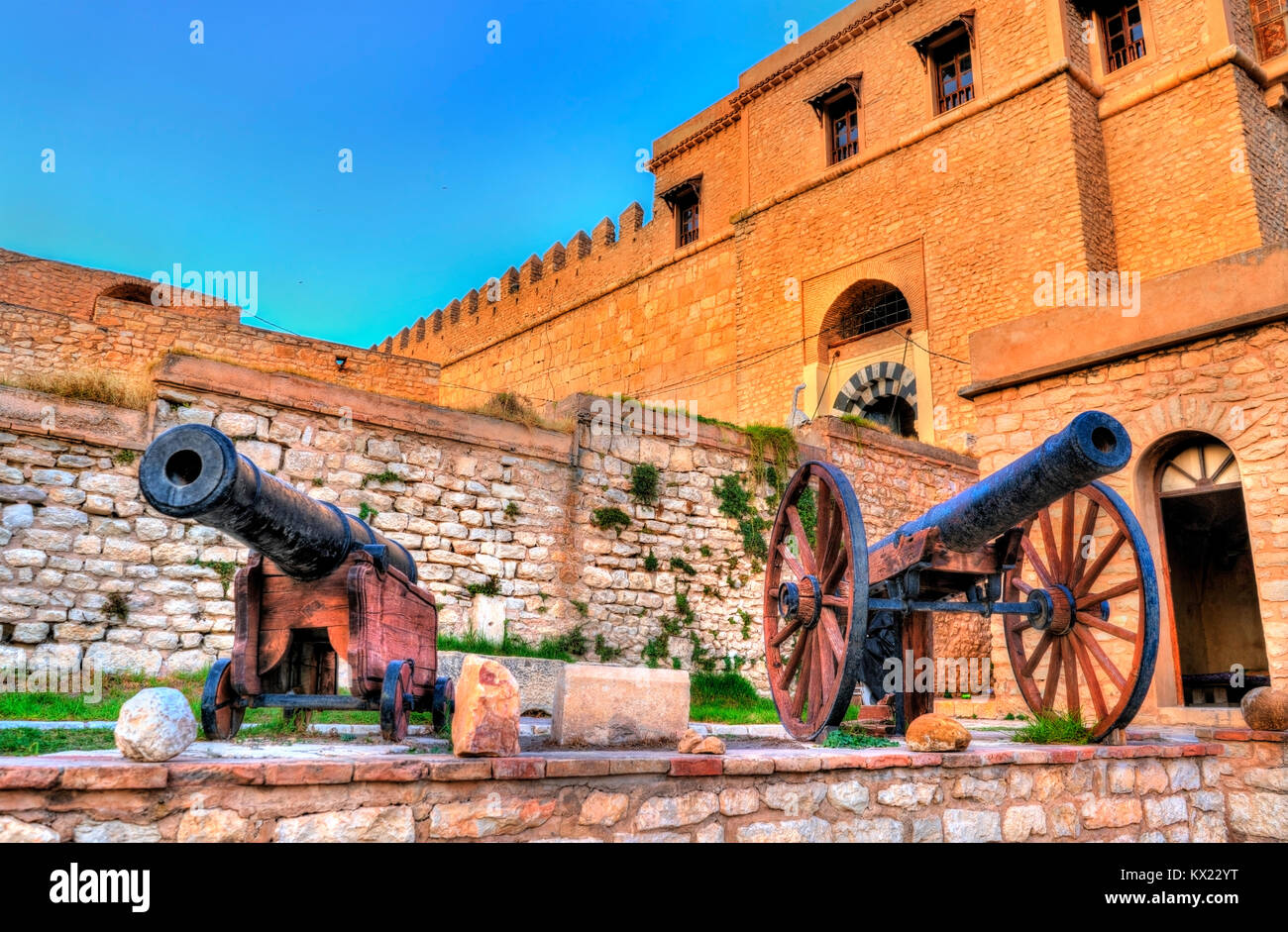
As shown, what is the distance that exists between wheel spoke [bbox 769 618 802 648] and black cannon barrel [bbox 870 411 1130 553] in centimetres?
76

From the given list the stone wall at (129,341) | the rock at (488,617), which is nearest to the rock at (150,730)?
the rock at (488,617)

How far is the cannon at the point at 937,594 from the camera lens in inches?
179

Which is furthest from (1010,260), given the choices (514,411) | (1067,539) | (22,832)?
(22,832)

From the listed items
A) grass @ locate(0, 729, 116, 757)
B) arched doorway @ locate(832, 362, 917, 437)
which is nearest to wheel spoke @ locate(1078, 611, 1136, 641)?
grass @ locate(0, 729, 116, 757)

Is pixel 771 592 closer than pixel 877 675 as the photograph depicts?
No

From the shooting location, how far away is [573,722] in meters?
4.08

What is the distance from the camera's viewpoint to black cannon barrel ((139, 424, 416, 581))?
9.45ft

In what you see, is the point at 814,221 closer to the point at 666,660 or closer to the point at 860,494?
the point at 860,494

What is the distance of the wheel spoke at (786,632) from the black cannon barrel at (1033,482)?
764 mm

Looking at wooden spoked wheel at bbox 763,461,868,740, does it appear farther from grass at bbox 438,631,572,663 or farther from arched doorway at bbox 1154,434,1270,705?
arched doorway at bbox 1154,434,1270,705

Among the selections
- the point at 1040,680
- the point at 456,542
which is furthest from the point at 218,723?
the point at 1040,680

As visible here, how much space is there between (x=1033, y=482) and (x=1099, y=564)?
138 centimetres

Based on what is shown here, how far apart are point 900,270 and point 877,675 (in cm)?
1316

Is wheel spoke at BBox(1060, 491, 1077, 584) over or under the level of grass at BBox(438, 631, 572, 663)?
over
